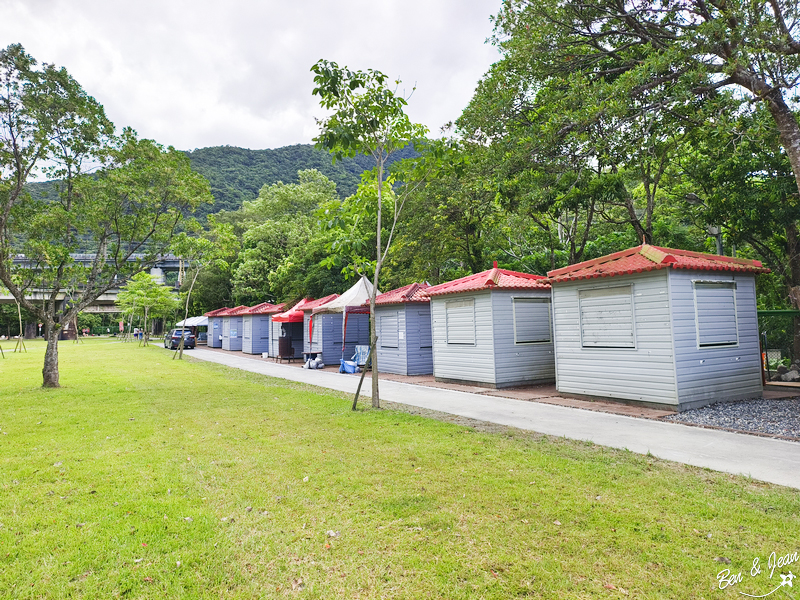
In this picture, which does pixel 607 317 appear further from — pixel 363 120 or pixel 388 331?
pixel 388 331

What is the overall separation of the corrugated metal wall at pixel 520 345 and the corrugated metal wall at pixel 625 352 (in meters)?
1.77

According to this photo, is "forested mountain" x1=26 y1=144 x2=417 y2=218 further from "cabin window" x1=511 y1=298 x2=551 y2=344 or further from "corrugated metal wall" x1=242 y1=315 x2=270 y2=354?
"cabin window" x1=511 y1=298 x2=551 y2=344

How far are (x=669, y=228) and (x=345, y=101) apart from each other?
44.5 feet

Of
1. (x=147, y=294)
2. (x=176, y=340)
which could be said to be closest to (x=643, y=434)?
(x=176, y=340)

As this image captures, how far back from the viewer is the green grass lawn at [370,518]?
3.04m

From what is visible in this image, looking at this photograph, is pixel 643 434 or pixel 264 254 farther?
pixel 264 254

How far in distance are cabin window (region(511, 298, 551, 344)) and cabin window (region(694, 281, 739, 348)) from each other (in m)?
4.42

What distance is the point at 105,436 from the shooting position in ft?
22.9

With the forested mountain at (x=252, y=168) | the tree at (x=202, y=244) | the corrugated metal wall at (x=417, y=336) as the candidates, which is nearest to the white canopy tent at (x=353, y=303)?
the corrugated metal wall at (x=417, y=336)

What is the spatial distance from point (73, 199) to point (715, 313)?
15.2 m

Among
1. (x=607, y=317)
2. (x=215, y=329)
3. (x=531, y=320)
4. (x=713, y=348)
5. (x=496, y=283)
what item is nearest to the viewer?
(x=713, y=348)

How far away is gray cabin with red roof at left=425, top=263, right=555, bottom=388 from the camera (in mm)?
12367

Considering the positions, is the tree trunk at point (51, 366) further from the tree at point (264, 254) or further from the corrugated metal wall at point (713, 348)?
the tree at point (264, 254)

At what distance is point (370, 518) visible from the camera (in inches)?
157
